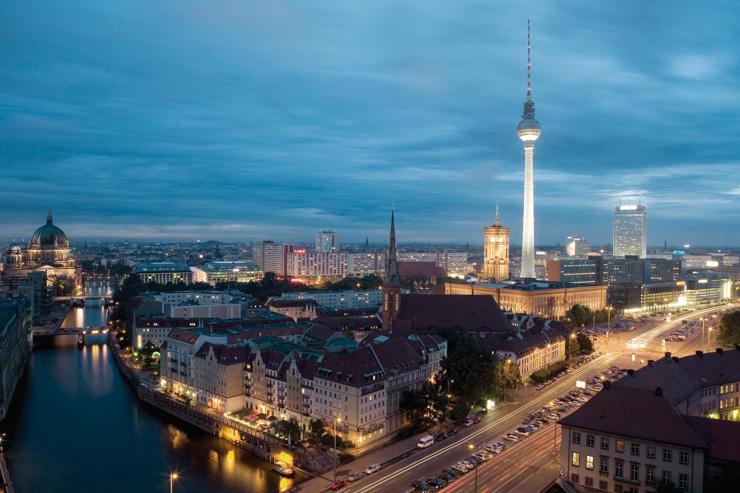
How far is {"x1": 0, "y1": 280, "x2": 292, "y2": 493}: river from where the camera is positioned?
89.4 ft

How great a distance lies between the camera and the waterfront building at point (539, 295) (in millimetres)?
76750

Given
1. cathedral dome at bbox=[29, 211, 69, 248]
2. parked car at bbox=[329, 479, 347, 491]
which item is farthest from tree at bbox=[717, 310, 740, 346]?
cathedral dome at bbox=[29, 211, 69, 248]

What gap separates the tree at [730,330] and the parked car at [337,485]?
1565 inches

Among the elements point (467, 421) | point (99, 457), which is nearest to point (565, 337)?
point (467, 421)

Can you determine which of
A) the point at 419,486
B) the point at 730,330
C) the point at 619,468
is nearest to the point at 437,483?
the point at 419,486

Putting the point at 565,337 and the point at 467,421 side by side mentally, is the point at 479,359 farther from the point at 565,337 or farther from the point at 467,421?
the point at 565,337

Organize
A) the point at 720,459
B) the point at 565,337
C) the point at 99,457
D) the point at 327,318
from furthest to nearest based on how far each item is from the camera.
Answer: the point at 327,318
the point at 565,337
the point at 99,457
the point at 720,459

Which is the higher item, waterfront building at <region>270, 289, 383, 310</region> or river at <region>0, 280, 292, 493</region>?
waterfront building at <region>270, 289, 383, 310</region>

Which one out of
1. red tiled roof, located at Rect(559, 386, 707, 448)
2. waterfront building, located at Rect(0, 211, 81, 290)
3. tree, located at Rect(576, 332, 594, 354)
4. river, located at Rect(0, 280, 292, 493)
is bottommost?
river, located at Rect(0, 280, 292, 493)

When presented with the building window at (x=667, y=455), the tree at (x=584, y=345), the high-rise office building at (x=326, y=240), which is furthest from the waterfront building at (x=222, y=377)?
the high-rise office building at (x=326, y=240)

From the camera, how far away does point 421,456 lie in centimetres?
2753

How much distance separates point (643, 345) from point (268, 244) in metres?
104

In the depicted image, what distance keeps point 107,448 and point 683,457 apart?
27669 mm

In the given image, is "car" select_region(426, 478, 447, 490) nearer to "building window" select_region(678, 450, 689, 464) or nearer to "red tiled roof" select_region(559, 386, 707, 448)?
"red tiled roof" select_region(559, 386, 707, 448)
